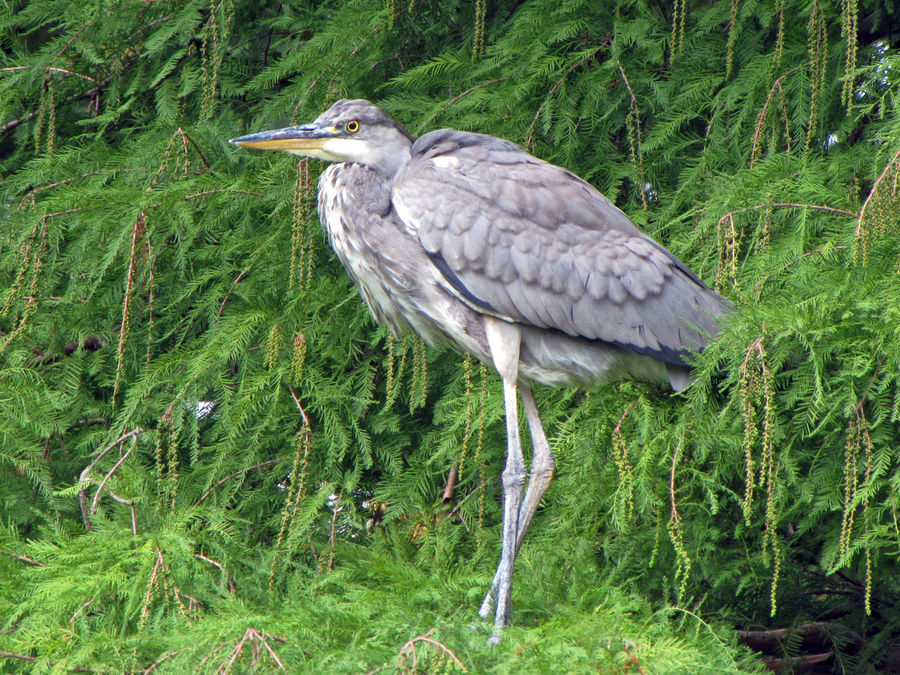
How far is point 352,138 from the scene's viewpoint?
2.99 meters

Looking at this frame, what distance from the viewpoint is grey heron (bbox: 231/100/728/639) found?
2.81 meters

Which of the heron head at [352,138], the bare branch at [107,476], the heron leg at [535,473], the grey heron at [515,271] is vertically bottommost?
the heron leg at [535,473]

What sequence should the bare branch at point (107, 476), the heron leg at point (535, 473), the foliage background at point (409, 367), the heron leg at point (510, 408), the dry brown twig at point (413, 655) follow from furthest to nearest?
the heron leg at point (535, 473) → the heron leg at point (510, 408) → the bare branch at point (107, 476) → the foliage background at point (409, 367) → the dry brown twig at point (413, 655)

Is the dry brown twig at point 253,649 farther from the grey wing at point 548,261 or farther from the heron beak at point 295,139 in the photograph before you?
the heron beak at point 295,139

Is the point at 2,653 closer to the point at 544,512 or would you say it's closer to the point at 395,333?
the point at 395,333

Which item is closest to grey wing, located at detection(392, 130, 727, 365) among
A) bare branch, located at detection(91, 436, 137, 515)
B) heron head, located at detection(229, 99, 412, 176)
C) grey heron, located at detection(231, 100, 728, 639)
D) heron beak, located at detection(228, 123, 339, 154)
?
grey heron, located at detection(231, 100, 728, 639)

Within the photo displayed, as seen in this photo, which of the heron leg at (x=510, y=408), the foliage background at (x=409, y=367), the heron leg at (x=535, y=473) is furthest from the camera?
the heron leg at (x=535, y=473)

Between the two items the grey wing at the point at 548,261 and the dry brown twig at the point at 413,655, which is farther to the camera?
the grey wing at the point at 548,261

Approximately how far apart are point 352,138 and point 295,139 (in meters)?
A: 0.16

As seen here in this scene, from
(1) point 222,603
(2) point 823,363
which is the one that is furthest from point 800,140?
(1) point 222,603

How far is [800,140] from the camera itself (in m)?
3.12

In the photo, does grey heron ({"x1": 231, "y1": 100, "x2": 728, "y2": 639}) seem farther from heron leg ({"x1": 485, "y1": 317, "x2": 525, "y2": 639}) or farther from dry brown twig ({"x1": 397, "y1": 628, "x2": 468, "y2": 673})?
dry brown twig ({"x1": 397, "y1": 628, "x2": 468, "y2": 673})

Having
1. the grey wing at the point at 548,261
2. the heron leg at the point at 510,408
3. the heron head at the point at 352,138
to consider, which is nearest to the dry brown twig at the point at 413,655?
the heron leg at the point at 510,408

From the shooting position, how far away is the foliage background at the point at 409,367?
2.39m
